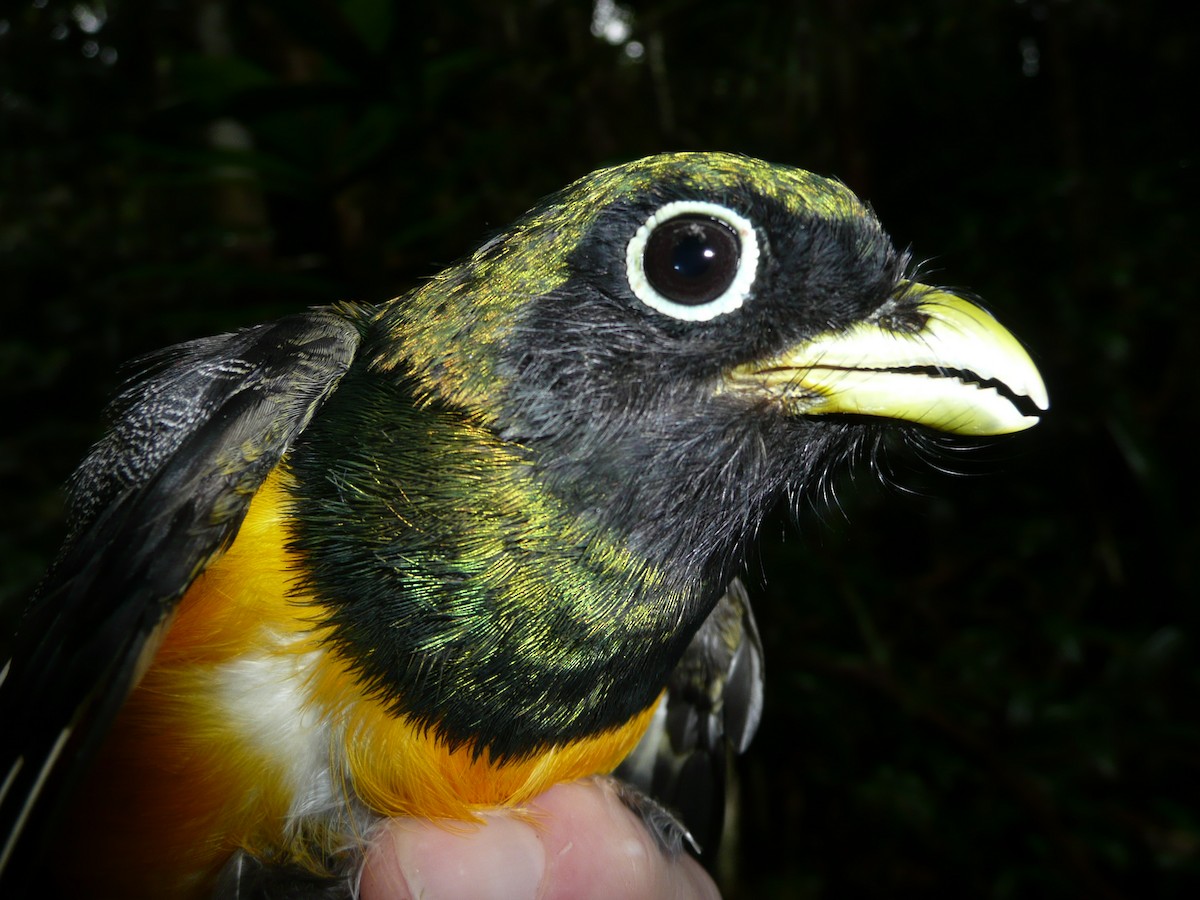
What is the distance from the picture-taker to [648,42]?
17.9 ft

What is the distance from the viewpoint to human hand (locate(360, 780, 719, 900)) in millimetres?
1893

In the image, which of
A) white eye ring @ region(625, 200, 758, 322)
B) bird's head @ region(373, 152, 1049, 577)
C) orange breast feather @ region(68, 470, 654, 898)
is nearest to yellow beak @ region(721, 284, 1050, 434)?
bird's head @ region(373, 152, 1049, 577)

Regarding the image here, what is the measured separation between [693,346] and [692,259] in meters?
0.16

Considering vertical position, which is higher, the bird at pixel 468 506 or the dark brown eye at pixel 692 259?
the dark brown eye at pixel 692 259

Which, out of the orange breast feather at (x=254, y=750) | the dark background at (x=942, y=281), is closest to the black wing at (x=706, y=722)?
the orange breast feather at (x=254, y=750)

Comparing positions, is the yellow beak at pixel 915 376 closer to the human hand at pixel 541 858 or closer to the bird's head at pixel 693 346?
the bird's head at pixel 693 346

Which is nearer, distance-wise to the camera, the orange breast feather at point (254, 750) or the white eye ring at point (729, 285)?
the white eye ring at point (729, 285)

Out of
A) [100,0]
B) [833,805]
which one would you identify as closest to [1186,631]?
[833,805]

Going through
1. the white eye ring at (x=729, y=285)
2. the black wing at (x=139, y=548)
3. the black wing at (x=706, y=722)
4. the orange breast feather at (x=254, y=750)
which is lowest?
the black wing at (x=706, y=722)

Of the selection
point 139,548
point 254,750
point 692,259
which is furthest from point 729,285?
point 254,750

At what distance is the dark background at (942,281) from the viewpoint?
4.75 meters

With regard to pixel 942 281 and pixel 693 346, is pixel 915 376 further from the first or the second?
pixel 942 281

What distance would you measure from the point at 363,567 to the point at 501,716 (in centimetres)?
40

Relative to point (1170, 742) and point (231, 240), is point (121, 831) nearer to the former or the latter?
point (231, 240)
